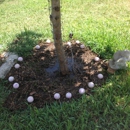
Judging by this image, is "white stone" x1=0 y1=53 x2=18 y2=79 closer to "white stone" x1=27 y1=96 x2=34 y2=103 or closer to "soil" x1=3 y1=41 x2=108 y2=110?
"soil" x1=3 y1=41 x2=108 y2=110

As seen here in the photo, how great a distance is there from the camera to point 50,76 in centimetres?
311

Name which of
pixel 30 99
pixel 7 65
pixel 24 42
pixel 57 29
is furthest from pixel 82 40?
pixel 30 99

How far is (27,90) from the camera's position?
9.48 feet

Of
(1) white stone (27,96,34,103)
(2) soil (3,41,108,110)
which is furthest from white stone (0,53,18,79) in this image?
(1) white stone (27,96,34,103)

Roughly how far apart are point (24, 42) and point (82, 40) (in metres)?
1.11

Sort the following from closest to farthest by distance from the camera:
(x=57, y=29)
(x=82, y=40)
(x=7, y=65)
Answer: (x=57, y=29)
(x=7, y=65)
(x=82, y=40)

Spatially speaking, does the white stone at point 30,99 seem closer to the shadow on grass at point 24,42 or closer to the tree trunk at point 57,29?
the tree trunk at point 57,29

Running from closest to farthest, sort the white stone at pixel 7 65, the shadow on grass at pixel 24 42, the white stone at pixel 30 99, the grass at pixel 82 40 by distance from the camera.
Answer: the grass at pixel 82 40, the white stone at pixel 30 99, the white stone at pixel 7 65, the shadow on grass at pixel 24 42

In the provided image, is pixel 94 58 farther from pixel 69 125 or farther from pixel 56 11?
pixel 69 125

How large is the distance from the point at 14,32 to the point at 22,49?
1.08 meters

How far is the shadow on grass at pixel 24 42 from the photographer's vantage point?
3672 mm

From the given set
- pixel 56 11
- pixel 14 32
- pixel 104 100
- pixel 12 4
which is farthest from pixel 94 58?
pixel 12 4

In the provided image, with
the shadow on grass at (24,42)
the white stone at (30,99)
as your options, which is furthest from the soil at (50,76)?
the shadow on grass at (24,42)

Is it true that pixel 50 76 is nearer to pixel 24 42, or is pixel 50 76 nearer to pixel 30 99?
pixel 30 99
